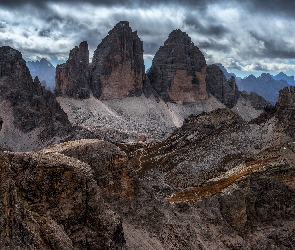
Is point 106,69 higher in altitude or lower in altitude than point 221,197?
higher

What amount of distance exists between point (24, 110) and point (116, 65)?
7479cm

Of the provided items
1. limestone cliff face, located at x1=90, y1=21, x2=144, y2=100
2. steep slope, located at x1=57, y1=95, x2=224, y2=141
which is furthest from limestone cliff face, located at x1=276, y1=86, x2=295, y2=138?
limestone cliff face, located at x1=90, y1=21, x2=144, y2=100

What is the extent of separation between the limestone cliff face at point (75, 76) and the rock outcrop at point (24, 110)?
43609 mm

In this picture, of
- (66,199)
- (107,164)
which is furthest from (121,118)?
(66,199)

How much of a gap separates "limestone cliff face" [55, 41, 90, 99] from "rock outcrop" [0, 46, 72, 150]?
143 ft

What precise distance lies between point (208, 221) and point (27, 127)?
9752 cm

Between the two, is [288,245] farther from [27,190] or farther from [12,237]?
[12,237]

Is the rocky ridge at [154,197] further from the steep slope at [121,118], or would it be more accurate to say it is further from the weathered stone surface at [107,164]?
the steep slope at [121,118]

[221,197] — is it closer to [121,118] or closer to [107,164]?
[107,164]

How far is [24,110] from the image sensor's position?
130 m

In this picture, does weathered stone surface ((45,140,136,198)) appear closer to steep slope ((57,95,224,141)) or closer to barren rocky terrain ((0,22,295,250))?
barren rocky terrain ((0,22,295,250))

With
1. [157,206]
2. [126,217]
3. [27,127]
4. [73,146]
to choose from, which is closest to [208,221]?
[157,206]

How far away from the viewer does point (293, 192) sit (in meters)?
50.6

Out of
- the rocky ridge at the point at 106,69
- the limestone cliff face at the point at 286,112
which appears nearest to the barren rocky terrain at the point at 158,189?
the limestone cliff face at the point at 286,112
